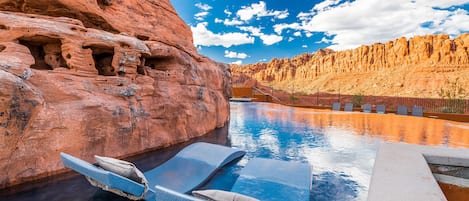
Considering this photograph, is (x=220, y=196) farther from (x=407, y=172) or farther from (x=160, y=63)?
(x=160, y=63)

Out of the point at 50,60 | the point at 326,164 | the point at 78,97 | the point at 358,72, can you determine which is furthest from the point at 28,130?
the point at 358,72

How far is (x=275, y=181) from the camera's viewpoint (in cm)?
421

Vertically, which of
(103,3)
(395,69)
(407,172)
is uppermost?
(395,69)

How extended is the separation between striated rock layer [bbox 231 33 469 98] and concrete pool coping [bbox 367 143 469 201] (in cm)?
4474

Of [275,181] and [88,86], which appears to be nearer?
[275,181]

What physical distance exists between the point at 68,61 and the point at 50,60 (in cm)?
71

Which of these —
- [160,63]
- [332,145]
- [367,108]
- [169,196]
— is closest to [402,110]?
[367,108]

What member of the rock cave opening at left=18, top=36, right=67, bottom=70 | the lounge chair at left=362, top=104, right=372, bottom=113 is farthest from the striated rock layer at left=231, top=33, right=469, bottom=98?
the rock cave opening at left=18, top=36, right=67, bottom=70

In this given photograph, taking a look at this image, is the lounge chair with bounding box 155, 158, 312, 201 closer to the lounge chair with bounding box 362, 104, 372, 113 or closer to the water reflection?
the water reflection

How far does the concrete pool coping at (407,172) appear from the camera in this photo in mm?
1342

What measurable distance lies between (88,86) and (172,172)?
289 cm

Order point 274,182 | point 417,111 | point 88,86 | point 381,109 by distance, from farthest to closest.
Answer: point 381,109 < point 417,111 < point 88,86 < point 274,182

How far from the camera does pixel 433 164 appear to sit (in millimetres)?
2182

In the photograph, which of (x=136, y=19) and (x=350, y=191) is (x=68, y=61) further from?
(x=350, y=191)
